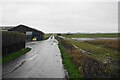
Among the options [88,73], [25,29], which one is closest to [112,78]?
[88,73]

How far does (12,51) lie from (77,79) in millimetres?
15317

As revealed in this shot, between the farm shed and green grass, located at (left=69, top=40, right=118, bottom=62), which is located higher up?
the farm shed

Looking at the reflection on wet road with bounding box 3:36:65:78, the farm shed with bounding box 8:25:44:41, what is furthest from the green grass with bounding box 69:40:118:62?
the farm shed with bounding box 8:25:44:41

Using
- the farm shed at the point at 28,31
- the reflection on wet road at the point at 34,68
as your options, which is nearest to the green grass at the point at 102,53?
the reflection on wet road at the point at 34,68

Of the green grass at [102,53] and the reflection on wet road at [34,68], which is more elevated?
the green grass at [102,53]

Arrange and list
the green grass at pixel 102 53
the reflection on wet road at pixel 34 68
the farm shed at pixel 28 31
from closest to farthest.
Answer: the reflection on wet road at pixel 34 68, the green grass at pixel 102 53, the farm shed at pixel 28 31

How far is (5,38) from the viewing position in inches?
838

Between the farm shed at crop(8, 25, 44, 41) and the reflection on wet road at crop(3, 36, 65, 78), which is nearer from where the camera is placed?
the reflection on wet road at crop(3, 36, 65, 78)

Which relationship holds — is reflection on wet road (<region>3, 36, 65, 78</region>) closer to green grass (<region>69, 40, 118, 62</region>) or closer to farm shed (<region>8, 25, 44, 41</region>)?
green grass (<region>69, 40, 118, 62</region>)

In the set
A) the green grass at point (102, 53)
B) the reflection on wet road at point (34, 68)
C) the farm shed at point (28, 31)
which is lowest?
the reflection on wet road at point (34, 68)

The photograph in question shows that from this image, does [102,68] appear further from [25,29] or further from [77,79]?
[25,29]

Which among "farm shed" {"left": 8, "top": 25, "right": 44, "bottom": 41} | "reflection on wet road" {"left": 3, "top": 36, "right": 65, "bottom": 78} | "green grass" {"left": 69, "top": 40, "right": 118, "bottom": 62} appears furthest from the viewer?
"farm shed" {"left": 8, "top": 25, "right": 44, "bottom": 41}

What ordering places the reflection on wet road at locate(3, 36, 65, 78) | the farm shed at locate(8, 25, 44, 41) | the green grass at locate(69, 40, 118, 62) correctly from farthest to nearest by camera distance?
the farm shed at locate(8, 25, 44, 41) → the green grass at locate(69, 40, 118, 62) → the reflection on wet road at locate(3, 36, 65, 78)

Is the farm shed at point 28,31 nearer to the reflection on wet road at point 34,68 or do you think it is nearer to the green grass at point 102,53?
the green grass at point 102,53
